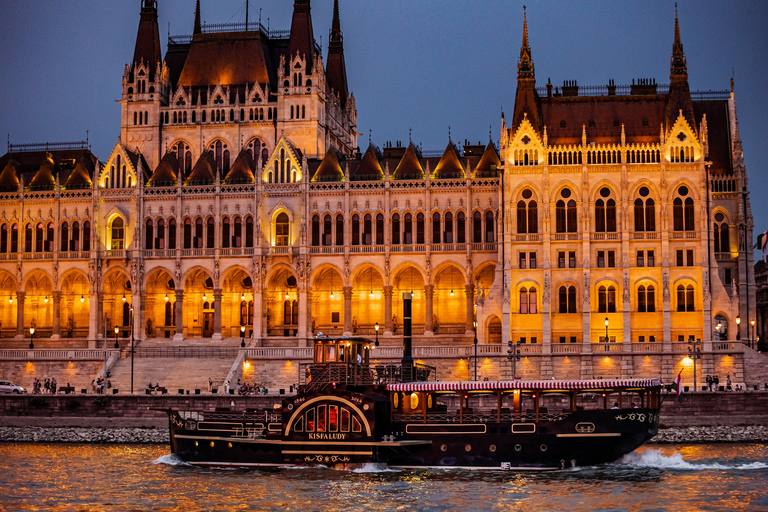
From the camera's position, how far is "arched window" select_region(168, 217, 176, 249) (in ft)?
310

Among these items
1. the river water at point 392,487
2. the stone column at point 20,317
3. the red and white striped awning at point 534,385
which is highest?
the stone column at point 20,317

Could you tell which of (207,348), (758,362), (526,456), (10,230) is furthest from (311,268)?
(526,456)

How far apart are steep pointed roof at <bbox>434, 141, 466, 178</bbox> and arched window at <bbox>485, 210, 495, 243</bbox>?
390 cm

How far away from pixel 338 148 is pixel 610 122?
99.7ft

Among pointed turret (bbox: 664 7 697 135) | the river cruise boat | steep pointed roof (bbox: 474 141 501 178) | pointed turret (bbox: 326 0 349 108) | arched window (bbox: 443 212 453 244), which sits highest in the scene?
pointed turret (bbox: 326 0 349 108)

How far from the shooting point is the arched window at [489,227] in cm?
8931

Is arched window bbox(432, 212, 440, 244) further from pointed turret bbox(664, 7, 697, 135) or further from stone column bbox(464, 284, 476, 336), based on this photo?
pointed turret bbox(664, 7, 697, 135)

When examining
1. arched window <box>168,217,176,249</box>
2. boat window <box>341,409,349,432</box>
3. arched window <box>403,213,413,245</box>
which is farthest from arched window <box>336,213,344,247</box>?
boat window <box>341,409,349,432</box>

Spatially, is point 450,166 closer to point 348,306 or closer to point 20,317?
point 348,306

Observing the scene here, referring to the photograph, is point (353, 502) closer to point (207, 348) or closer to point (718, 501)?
point (718, 501)

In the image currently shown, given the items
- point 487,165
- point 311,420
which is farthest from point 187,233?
point 311,420

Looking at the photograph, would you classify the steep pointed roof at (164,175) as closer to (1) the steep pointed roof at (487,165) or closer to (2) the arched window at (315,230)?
(2) the arched window at (315,230)

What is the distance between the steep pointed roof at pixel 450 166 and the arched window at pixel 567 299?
43.3 feet

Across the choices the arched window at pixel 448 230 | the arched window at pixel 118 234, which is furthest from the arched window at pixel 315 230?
the arched window at pixel 118 234
